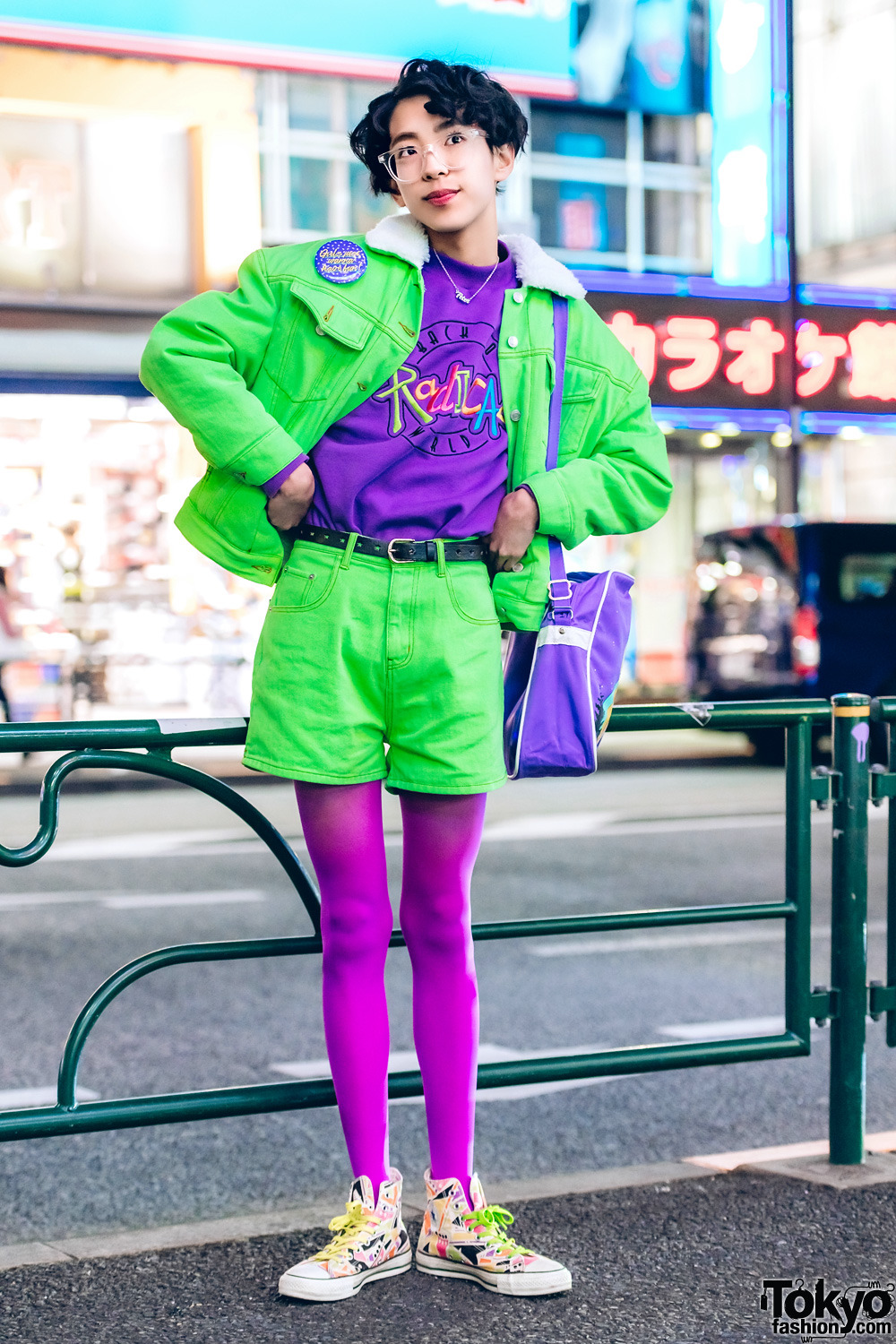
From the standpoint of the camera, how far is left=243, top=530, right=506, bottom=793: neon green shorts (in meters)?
2.58

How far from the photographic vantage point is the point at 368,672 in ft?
8.54

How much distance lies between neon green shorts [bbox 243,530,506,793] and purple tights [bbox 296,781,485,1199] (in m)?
0.07

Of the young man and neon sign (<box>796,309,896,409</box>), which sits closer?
the young man

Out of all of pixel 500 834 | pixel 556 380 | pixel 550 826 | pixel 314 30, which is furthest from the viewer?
pixel 314 30

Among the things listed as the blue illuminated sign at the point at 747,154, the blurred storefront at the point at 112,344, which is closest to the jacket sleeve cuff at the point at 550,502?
the blurred storefront at the point at 112,344

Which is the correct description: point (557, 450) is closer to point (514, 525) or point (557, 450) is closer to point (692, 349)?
point (514, 525)

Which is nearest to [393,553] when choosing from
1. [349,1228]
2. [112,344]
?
[349,1228]

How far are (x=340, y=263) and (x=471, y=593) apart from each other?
1.85 feet

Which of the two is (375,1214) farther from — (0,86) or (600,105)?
(600,105)

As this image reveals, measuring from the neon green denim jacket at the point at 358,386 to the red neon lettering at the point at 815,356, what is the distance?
14384 millimetres

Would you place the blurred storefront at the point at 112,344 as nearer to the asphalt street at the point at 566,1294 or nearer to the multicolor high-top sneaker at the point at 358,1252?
the asphalt street at the point at 566,1294

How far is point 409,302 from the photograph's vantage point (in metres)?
2.65

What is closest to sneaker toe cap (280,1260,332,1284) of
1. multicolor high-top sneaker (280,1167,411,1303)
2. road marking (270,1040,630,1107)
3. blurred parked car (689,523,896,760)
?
multicolor high-top sneaker (280,1167,411,1303)

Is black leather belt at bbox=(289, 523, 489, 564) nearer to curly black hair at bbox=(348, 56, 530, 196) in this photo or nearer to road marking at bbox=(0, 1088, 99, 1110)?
curly black hair at bbox=(348, 56, 530, 196)
